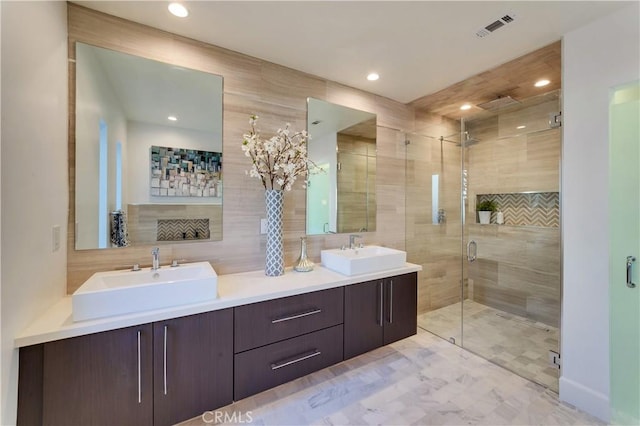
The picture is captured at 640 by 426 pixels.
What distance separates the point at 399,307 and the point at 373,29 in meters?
2.11

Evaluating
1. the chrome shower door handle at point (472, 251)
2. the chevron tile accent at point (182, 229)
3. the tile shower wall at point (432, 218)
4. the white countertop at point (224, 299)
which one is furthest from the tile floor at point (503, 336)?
the chevron tile accent at point (182, 229)

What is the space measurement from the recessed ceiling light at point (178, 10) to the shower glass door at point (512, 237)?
2745 mm

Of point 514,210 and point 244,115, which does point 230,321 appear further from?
point 514,210

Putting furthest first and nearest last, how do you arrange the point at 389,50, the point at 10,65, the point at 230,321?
the point at 389,50 → the point at 230,321 → the point at 10,65

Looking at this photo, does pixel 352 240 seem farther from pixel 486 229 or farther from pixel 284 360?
pixel 486 229

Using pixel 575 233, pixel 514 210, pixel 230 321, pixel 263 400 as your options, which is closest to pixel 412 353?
pixel 263 400

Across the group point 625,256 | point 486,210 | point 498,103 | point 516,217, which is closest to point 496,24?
point 498,103

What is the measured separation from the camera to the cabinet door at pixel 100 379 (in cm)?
118

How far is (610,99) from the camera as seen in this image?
1.64 meters

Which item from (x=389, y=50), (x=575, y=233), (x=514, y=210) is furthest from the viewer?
(x=514, y=210)

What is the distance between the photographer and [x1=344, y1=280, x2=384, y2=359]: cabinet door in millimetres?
1963

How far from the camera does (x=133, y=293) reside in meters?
1.32

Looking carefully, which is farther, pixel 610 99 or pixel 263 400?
pixel 263 400

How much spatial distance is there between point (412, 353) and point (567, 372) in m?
1.07
